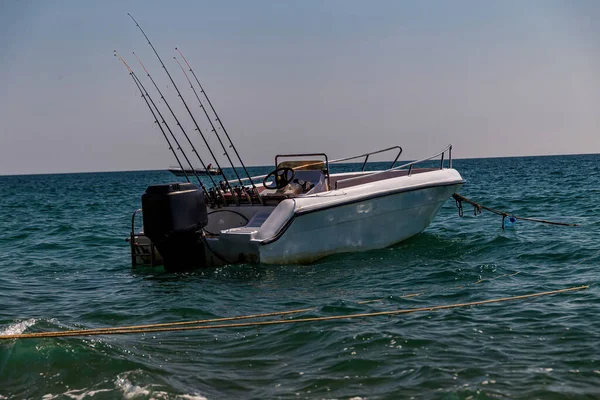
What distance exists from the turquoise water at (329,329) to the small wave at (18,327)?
0.11ft

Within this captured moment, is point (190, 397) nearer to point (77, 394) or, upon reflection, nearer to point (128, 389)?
point (128, 389)

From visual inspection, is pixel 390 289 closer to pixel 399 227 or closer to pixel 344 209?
pixel 344 209

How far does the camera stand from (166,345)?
542 cm

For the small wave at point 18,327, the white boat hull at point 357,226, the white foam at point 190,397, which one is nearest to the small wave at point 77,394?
the white foam at point 190,397

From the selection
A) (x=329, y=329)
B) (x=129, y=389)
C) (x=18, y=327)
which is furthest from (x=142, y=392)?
(x=18, y=327)

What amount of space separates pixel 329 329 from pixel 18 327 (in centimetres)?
278

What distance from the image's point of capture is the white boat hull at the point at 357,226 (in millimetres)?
8625

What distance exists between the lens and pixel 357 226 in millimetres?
9492

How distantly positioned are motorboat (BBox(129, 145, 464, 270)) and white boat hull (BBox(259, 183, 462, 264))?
0.04 feet

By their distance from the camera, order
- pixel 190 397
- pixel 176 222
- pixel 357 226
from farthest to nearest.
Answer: pixel 357 226 < pixel 176 222 < pixel 190 397

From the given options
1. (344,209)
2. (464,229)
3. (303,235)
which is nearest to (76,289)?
(303,235)

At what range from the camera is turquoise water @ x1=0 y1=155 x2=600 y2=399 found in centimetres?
443

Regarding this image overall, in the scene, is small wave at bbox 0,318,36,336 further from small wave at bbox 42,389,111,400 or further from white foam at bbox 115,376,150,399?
white foam at bbox 115,376,150,399

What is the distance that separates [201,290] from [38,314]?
5.66 feet
